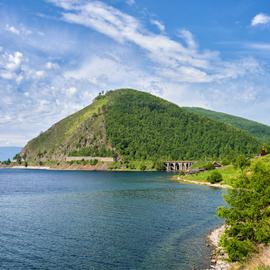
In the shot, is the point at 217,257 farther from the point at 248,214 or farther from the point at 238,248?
the point at 248,214

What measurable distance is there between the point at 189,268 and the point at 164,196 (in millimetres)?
83168

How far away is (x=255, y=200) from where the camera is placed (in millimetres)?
50312

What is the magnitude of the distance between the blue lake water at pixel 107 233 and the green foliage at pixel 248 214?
716 cm

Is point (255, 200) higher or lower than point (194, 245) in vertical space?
higher

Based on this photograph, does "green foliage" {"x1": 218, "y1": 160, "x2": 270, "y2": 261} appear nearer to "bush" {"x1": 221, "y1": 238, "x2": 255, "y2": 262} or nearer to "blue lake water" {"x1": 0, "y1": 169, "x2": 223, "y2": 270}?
"bush" {"x1": 221, "y1": 238, "x2": 255, "y2": 262}

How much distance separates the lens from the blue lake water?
190 ft

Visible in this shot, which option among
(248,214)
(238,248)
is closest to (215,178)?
(248,214)

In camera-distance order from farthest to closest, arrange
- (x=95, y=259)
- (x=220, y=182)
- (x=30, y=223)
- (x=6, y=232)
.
Result: (x=220, y=182), (x=30, y=223), (x=6, y=232), (x=95, y=259)

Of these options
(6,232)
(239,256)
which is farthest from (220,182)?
(239,256)

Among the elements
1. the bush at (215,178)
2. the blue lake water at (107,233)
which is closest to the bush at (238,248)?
the blue lake water at (107,233)

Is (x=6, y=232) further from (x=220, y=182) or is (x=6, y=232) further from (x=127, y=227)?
(x=220, y=182)

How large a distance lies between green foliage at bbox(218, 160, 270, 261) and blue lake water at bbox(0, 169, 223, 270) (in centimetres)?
716

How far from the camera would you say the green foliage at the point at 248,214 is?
4938cm

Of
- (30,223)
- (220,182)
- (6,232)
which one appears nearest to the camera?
(6,232)
